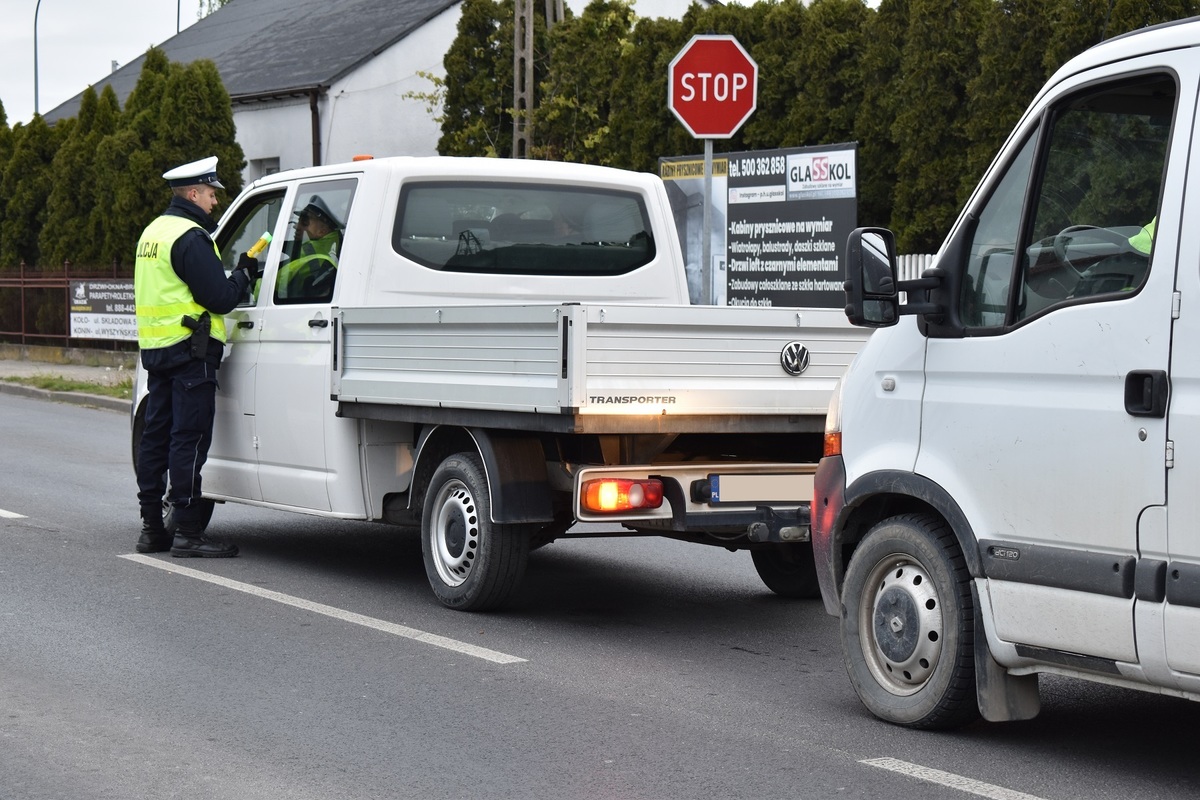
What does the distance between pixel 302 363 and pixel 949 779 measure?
4.52 m

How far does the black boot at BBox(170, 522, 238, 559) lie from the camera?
9.32 m

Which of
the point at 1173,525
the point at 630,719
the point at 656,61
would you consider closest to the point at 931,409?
the point at 1173,525

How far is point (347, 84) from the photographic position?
3188 centimetres

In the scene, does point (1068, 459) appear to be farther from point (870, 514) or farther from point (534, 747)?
point (534, 747)

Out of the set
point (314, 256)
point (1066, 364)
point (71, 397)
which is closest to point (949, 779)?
point (1066, 364)

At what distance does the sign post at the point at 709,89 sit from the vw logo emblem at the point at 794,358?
655cm

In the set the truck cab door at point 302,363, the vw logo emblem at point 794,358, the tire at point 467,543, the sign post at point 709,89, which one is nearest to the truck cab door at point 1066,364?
the vw logo emblem at point 794,358

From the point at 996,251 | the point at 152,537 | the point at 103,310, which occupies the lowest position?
the point at 152,537

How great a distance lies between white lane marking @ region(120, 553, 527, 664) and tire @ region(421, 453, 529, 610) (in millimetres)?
375

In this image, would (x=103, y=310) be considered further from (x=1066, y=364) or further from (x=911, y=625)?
(x=1066, y=364)

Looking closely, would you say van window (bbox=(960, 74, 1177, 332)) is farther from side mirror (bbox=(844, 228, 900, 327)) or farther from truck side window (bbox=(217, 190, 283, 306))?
truck side window (bbox=(217, 190, 283, 306))

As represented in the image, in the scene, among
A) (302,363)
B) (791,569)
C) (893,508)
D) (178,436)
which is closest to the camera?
(893,508)

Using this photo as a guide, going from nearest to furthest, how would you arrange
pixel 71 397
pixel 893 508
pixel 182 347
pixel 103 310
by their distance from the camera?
Answer: pixel 893 508 < pixel 182 347 < pixel 71 397 < pixel 103 310

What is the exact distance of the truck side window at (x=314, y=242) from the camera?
8.52m
